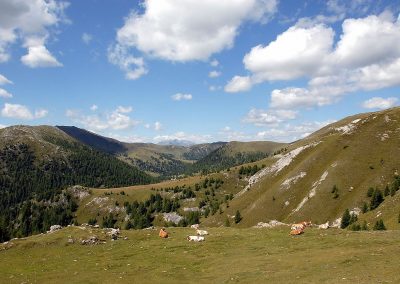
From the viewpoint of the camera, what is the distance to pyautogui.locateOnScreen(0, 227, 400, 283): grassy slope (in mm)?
41250

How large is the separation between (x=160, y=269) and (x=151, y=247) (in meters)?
12.3

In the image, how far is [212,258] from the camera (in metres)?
53.7

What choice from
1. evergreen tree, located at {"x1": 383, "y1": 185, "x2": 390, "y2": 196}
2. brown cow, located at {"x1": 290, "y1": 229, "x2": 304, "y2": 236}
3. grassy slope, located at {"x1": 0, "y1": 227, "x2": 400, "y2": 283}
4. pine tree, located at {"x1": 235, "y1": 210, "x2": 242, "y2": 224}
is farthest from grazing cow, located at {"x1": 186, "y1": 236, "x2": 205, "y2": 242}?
pine tree, located at {"x1": 235, "y1": 210, "x2": 242, "y2": 224}

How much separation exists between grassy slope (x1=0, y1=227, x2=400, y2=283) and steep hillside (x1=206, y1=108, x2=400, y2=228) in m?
92.5

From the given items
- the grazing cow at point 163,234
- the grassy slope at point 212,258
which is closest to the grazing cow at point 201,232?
the grassy slope at point 212,258

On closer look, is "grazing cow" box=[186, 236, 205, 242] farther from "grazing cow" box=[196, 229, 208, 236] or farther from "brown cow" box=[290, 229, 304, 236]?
"brown cow" box=[290, 229, 304, 236]

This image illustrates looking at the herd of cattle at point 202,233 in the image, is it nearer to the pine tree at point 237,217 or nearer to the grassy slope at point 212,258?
the grassy slope at point 212,258

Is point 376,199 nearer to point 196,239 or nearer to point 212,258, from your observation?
point 196,239

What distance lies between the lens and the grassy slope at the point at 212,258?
41.2 m

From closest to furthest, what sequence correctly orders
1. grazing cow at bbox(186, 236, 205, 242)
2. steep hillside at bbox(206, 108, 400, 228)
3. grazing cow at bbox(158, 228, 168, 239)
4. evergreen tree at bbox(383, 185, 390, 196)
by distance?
grazing cow at bbox(186, 236, 205, 242) → grazing cow at bbox(158, 228, 168, 239) → evergreen tree at bbox(383, 185, 390, 196) → steep hillside at bbox(206, 108, 400, 228)

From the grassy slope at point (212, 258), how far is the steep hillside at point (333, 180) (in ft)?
303

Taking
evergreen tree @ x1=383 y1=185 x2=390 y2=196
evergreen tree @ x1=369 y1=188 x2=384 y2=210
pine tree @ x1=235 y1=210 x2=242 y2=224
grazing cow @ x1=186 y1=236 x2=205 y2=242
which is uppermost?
grazing cow @ x1=186 y1=236 x2=205 y2=242

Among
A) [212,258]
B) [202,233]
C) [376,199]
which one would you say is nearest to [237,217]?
[376,199]

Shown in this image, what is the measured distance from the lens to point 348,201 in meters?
150
